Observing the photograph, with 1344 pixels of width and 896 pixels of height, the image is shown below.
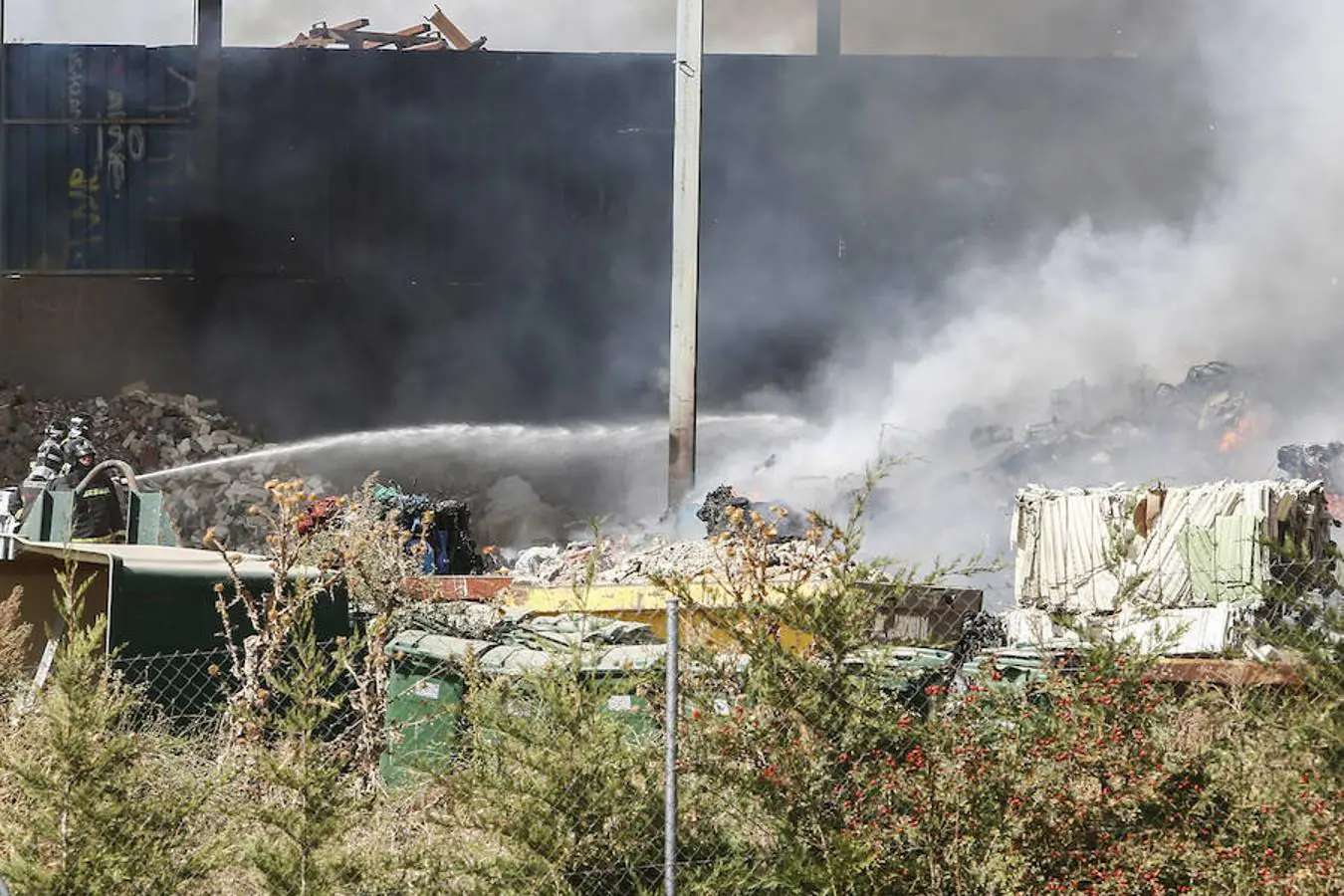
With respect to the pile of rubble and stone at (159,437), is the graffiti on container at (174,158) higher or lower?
higher

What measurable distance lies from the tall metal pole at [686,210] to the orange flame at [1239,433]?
19.9ft

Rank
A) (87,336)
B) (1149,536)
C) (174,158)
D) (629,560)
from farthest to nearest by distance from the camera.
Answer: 1. (174,158)
2. (87,336)
3. (629,560)
4. (1149,536)

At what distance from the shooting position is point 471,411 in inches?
801

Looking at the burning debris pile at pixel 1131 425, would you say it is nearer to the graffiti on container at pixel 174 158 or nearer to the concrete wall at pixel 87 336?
the concrete wall at pixel 87 336

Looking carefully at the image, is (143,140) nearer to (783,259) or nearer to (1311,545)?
(783,259)

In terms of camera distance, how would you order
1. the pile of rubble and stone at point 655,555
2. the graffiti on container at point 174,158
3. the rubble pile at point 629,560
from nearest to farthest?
1. the rubble pile at point 629,560
2. the pile of rubble and stone at point 655,555
3. the graffiti on container at point 174,158

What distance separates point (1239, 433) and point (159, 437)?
11900 mm

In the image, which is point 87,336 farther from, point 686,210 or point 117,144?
point 686,210

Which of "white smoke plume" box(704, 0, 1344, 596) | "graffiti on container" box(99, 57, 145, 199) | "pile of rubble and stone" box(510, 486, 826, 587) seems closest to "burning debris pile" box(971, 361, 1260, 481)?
"white smoke plume" box(704, 0, 1344, 596)

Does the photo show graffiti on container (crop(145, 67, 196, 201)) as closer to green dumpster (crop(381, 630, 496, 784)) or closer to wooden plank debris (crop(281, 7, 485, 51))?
wooden plank debris (crop(281, 7, 485, 51))

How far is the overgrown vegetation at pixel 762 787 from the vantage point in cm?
541

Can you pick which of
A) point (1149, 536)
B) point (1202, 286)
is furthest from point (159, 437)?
point (1202, 286)

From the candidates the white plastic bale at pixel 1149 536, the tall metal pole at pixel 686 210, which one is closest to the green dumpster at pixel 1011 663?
the white plastic bale at pixel 1149 536

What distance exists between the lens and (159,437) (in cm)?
1959
